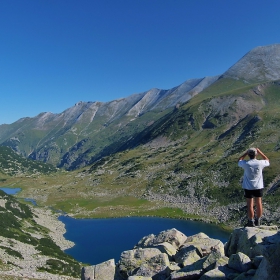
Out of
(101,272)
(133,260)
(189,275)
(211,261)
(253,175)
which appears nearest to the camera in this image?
(189,275)

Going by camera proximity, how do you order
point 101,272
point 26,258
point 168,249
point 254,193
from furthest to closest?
point 26,258, point 168,249, point 101,272, point 254,193

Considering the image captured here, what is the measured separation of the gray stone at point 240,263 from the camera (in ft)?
47.7

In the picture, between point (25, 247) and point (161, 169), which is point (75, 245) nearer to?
point (25, 247)

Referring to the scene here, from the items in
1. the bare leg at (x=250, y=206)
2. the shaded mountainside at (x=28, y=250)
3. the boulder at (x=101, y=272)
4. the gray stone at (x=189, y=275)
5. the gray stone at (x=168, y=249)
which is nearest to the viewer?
the gray stone at (x=189, y=275)

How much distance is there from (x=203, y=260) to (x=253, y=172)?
628cm

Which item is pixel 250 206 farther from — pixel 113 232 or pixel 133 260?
pixel 113 232

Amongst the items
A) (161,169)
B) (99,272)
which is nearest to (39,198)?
(161,169)

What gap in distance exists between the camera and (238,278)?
44.3ft

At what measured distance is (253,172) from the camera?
17.0 m

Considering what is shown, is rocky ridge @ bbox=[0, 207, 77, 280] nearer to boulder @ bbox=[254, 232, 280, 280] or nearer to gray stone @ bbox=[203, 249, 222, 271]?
gray stone @ bbox=[203, 249, 222, 271]

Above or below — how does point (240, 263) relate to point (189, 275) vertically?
above

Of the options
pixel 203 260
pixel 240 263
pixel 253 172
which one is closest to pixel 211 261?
pixel 203 260

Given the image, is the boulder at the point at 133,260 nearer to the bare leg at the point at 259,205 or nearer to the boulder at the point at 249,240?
the boulder at the point at 249,240

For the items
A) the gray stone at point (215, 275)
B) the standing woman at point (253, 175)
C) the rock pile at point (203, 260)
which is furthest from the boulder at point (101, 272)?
the standing woman at point (253, 175)
